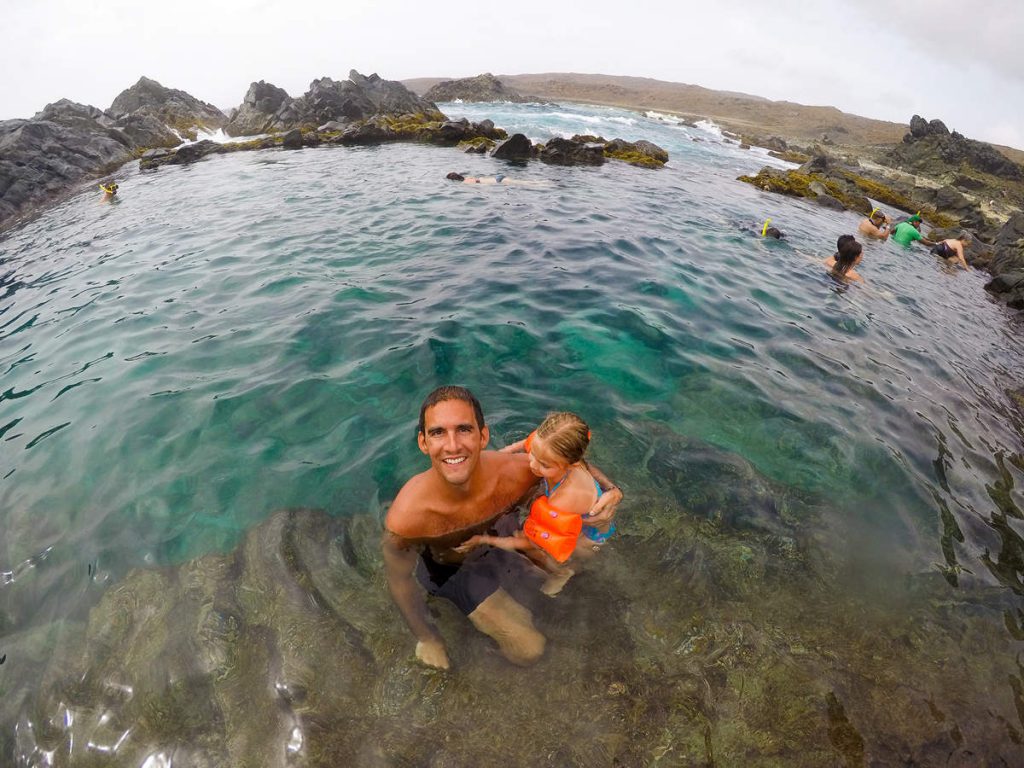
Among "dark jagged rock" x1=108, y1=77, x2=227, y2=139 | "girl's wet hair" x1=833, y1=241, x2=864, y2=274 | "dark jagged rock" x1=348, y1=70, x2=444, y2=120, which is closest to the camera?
"girl's wet hair" x1=833, y1=241, x2=864, y2=274

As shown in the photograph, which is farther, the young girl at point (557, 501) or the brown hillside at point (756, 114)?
the brown hillside at point (756, 114)

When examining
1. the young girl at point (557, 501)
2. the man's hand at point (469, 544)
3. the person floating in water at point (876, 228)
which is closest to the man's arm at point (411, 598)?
the man's hand at point (469, 544)

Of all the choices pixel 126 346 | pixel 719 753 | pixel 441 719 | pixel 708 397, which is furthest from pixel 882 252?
pixel 126 346

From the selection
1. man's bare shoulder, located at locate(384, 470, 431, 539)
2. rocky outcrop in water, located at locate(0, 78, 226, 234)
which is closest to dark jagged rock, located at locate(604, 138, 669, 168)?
man's bare shoulder, located at locate(384, 470, 431, 539)

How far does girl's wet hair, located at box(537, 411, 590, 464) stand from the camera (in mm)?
3898

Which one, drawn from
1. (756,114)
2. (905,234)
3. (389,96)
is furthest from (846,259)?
(756,114)

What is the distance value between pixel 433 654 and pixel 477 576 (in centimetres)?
68

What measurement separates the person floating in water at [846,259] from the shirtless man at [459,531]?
37.5 feet

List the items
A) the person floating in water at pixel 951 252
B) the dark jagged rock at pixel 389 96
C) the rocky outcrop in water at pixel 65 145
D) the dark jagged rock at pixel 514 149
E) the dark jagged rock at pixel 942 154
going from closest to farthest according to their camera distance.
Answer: the person floating in water at pixel 951 252, the rocky outcrop in water at pixel 65 145, the dark jagged rock at pixel 514 149, the dark jagged rock at pixel 942 154, the dark jagged rock at pixel 389 96

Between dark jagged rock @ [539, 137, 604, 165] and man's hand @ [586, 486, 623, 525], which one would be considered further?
dark jagged rock @ [539, 137, 604, 165]

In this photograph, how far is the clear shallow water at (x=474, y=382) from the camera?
481cm

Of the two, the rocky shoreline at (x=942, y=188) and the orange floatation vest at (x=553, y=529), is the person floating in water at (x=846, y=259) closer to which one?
the rocky shoreline at (x=942, y=188)

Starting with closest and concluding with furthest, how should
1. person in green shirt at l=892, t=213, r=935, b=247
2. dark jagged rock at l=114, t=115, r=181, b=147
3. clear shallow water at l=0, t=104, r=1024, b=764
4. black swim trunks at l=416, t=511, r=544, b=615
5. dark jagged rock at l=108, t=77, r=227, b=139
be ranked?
black swim trunks at l=416, t=511, r=544, b=615 → clear shallow water at l=0, t=104, r=1024, b=764 → person in green shirt at l=892, t=213, r=935, b=247 → dark jagged rock at l=114, t=115, r=181, b=147 → dark jagged rock at l=108, t=77, r=227, b=139

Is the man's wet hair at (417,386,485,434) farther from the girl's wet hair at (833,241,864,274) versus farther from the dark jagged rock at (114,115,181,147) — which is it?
the dark jagged rock at (114,115,181,147)
